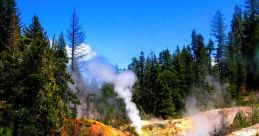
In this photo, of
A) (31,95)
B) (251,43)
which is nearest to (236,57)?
(251,43)

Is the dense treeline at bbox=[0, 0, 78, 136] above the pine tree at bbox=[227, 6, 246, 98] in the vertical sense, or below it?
below

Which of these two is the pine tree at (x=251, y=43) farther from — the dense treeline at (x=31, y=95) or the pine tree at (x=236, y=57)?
the dense treeline at (x=31, y=95)

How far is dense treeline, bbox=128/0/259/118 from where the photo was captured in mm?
84062

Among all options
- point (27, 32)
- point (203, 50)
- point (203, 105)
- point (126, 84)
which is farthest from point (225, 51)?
point (27, 32)

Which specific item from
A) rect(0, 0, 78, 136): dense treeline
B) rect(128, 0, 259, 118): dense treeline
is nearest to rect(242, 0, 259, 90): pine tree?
rect(128, 0, 259, 118): dense treeline

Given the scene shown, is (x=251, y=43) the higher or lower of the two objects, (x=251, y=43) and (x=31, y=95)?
the higher

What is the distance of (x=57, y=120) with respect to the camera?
2647cm

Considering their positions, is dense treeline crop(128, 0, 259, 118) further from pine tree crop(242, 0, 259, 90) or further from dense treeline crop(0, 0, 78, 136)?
dense treeline crop(0, 0, 78, 136)

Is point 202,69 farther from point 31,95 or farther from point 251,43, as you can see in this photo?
point 31,95

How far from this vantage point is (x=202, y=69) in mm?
91875

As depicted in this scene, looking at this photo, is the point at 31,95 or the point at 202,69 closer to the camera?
the point at 31,95

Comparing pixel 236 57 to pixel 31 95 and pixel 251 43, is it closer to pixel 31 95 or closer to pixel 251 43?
pixel 251 43

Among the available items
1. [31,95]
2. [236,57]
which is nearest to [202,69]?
[236,57]

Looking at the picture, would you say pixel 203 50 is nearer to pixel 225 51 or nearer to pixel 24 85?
pixel 225 51
